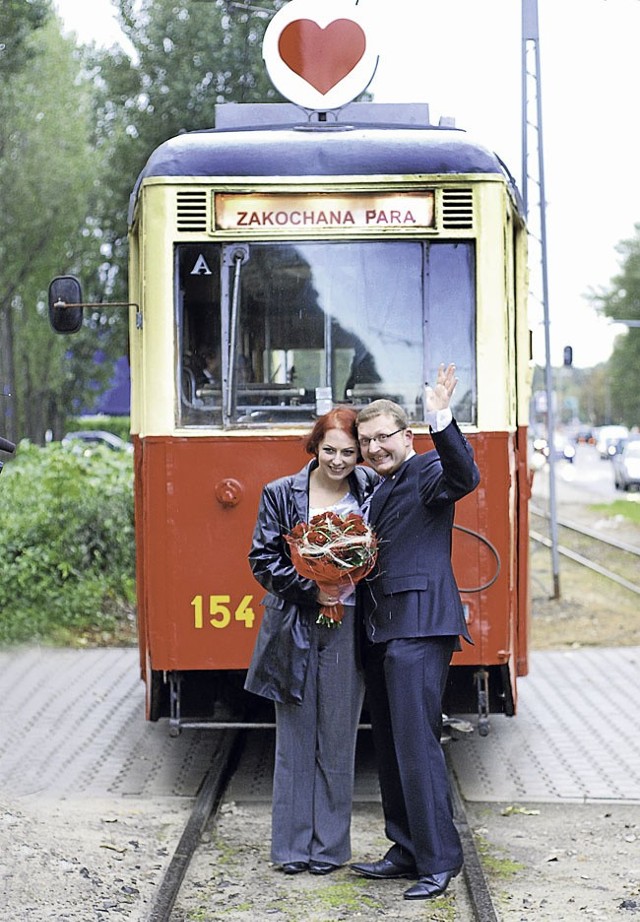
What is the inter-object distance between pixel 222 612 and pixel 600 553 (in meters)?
16.3

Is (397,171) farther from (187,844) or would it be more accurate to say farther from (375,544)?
(187,844)

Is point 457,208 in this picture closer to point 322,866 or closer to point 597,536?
point 322,866

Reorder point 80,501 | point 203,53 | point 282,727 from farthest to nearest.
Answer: point 203,53 < point 80,501 < point 282,727

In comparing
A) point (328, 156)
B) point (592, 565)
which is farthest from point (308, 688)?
point (592, 565)

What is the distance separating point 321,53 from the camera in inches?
313

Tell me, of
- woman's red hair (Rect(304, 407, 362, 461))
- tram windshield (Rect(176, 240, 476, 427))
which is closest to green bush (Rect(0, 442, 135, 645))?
tram windshield (Rect(176, 240, 476, 427))

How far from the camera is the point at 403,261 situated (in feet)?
23.4

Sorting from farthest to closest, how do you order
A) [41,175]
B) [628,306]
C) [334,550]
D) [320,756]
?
[628,306]
[41,175]
[320,756]
[334,550]

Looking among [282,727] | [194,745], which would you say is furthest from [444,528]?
[194,745]

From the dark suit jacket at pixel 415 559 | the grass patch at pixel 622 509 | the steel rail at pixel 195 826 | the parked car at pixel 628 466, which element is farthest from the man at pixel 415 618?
the parked car at pixel 628 466

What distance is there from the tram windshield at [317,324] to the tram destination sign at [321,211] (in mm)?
93

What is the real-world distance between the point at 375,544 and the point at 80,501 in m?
8.19

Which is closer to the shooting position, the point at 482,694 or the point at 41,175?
the point at 482,694

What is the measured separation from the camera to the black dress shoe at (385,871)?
20.0ft
